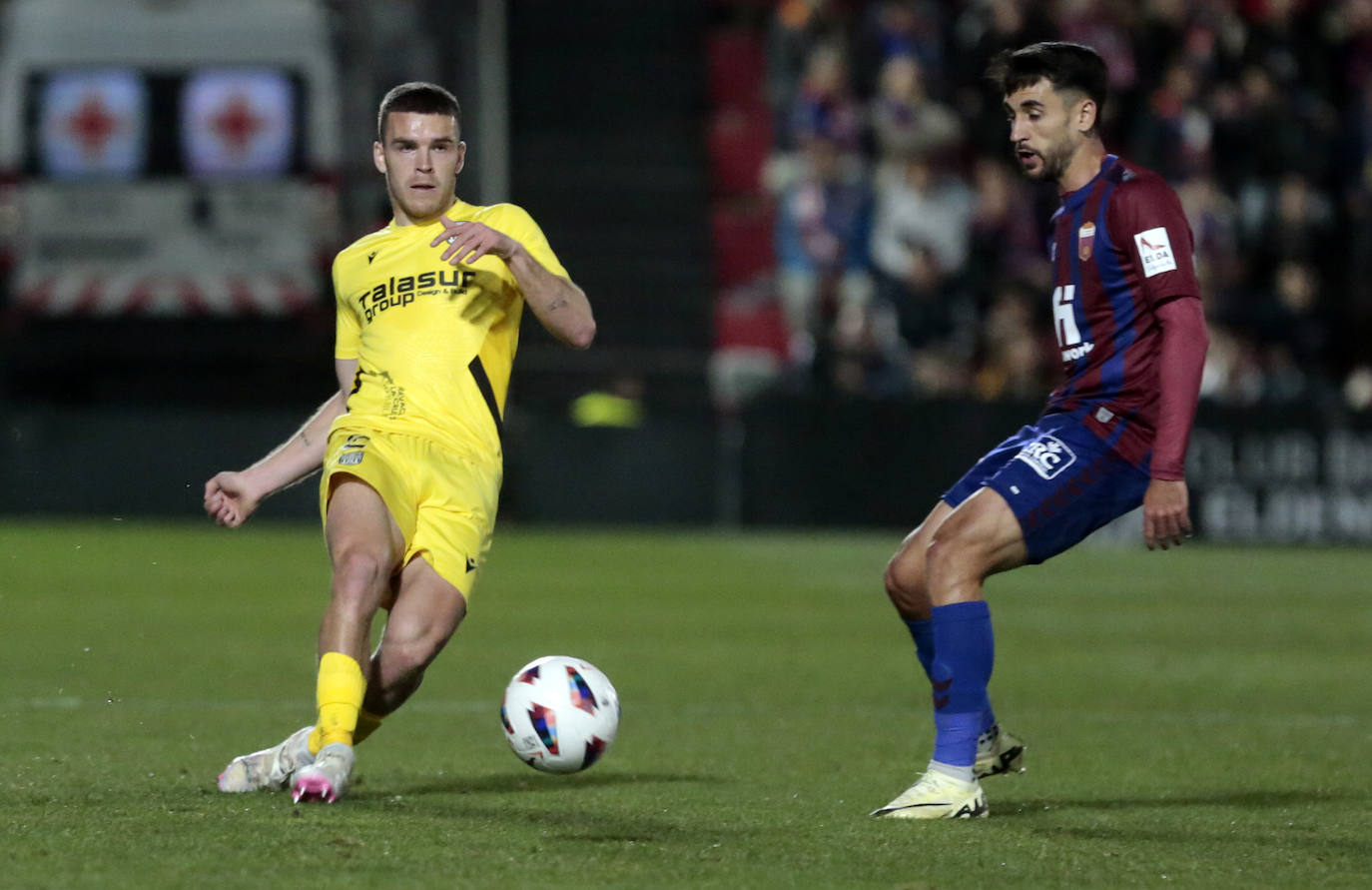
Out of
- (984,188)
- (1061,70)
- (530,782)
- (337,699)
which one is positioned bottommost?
(530,782)

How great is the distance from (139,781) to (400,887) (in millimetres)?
1884

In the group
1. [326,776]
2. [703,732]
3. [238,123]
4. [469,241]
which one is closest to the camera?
[326,776]

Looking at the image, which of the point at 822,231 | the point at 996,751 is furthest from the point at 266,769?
the point at 822,231

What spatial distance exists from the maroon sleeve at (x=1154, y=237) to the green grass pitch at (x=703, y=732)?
1435 millimetres

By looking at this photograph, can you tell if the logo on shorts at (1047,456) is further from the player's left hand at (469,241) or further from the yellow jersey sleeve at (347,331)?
the yellow jersey sleeve at (347,331)

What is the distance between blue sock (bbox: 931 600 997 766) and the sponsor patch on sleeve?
39.8 inches

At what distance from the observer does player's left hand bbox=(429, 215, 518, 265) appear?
18.5 ft

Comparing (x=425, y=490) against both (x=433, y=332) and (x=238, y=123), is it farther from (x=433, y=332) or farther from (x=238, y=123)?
(x=238, y=123)

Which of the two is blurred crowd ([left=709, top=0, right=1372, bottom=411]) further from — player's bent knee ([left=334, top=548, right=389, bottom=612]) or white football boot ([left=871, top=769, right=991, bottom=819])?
player's bent knee ([left=334, top=548, right=389, bottom=612])

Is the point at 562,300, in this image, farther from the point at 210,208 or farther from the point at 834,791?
the point at 210,208

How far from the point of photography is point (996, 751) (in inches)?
246

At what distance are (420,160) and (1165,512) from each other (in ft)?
7.40

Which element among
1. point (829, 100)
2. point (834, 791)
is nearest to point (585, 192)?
point (829, 100)

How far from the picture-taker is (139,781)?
6133 millimetres
